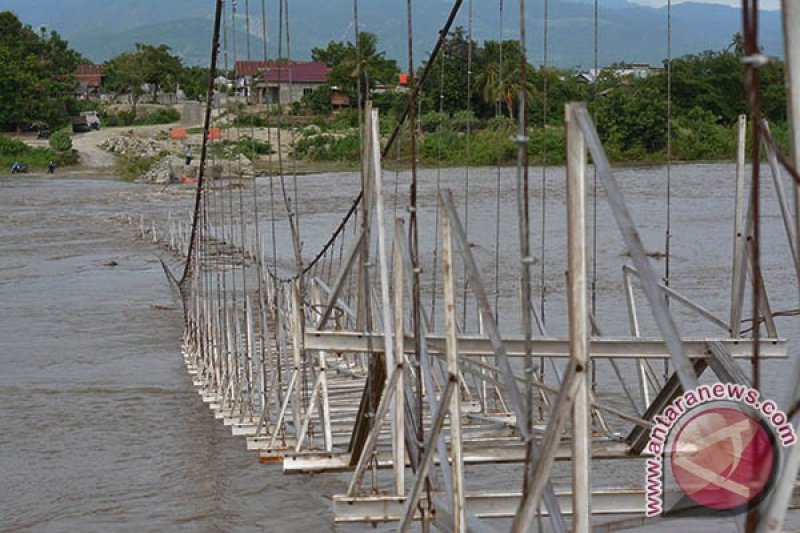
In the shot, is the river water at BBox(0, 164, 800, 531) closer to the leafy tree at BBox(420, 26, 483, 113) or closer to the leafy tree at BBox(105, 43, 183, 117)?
the leafy tree at BBox(420, 26, 483, 113)

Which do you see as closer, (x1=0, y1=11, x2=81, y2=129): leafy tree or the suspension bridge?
the suspension bridge

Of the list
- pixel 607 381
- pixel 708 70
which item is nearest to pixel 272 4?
pixel 708 70

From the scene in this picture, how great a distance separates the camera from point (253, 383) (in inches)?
366

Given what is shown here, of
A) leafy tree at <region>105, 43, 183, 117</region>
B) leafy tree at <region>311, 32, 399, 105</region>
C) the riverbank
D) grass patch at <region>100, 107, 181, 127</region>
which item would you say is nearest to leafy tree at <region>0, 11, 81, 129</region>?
the riverbank

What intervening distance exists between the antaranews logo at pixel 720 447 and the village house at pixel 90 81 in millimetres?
81497

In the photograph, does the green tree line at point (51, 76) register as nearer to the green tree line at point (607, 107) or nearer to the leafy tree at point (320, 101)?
the leafy tree at point (320, 101)

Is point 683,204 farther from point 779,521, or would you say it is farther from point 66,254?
Answer: point 779,521

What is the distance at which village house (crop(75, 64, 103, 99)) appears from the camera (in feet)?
282

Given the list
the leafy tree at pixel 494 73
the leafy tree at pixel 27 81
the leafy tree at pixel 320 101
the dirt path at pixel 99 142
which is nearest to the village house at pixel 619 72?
the leafy tree at pixel 494 73

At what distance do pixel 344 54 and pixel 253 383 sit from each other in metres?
55.1

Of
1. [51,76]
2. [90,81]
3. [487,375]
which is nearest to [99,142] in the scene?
[51,76]

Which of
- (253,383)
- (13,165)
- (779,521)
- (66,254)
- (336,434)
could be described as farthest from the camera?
(13,165)

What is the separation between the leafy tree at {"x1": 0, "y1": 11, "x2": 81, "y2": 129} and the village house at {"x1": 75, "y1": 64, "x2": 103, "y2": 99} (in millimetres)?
16159

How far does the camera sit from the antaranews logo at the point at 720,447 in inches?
145
